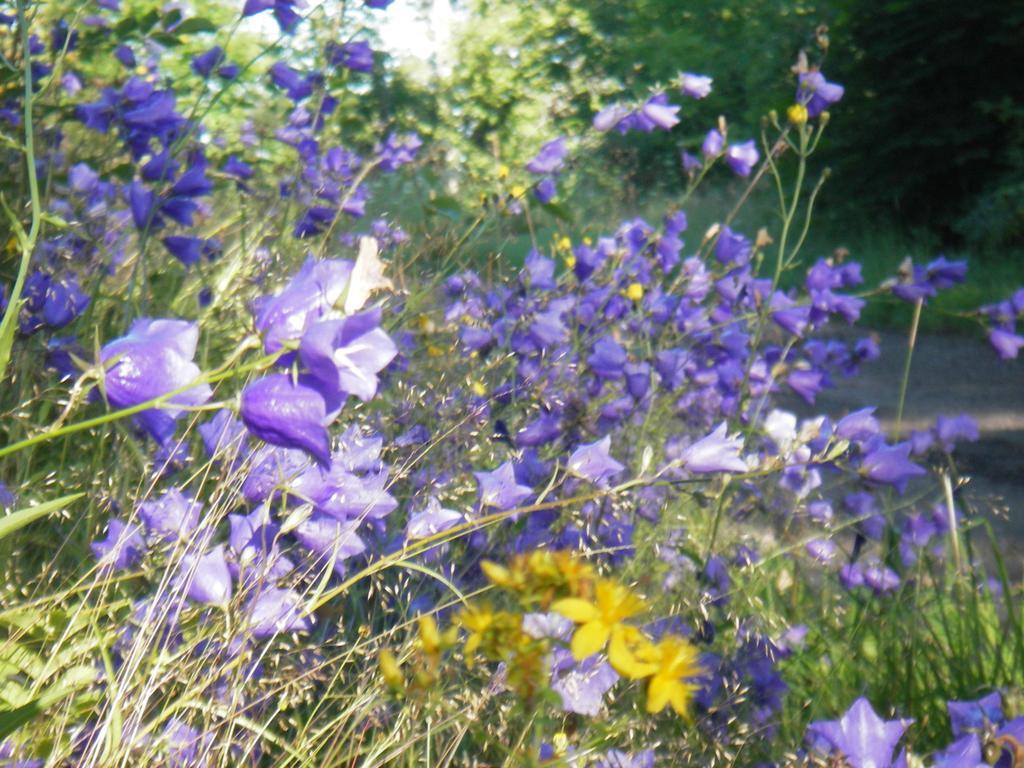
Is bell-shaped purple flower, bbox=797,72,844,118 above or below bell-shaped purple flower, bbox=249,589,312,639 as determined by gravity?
below

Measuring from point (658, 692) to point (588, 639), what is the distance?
57mm

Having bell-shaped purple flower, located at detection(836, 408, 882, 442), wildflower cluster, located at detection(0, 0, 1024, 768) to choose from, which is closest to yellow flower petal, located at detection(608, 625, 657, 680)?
wildflower cluster, located at detection(0, 0, 1024, 768)

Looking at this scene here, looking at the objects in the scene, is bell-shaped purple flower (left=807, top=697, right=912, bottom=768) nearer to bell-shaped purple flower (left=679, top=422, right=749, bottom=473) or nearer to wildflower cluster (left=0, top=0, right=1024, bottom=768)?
wildflower cluster (left=0, top=0, right=1024, bottom=768)

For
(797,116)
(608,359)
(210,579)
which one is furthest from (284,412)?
(797,116)

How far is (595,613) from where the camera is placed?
83 cm

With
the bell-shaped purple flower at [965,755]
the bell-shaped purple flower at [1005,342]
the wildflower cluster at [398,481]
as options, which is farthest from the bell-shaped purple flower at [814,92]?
the bell-shaped purple flower at [965,755]

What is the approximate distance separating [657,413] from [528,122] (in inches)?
610

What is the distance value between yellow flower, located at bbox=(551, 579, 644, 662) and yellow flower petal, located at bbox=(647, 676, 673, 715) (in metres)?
0.04

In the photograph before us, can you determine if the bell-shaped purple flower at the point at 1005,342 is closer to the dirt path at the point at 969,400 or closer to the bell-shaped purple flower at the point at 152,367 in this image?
the dirt path at the point at 969,400

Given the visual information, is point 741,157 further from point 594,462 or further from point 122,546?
point 122,546

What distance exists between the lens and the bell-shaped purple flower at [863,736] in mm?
1235

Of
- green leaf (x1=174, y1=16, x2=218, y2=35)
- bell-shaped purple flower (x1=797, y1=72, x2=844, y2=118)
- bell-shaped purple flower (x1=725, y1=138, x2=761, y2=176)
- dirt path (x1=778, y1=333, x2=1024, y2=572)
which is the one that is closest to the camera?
green leaf (x1=174, y1=16, x2=218, y2=35)

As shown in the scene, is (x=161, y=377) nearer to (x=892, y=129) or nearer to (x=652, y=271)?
(x=652, y=271)

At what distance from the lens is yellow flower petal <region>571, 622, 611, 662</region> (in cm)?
80
